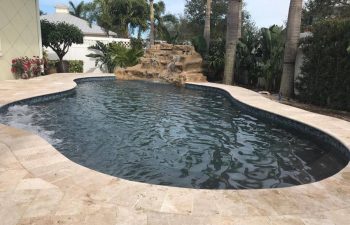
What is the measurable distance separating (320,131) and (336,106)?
150 inches

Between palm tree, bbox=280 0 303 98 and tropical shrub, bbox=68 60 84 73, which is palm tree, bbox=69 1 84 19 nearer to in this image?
tropical shrub, bbox=68 60 84 73

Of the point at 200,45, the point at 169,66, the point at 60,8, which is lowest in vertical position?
the point at 169,66

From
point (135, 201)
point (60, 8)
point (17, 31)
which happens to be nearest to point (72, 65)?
point (17, 31)

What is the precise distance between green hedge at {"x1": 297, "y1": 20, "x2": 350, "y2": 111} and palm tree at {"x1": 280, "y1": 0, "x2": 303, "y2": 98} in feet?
1.54

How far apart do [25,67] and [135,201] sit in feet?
47.2

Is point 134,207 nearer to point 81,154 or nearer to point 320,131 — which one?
point 81,154

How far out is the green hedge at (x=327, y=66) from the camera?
1024 cm

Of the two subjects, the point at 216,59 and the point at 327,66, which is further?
the point at 216,59

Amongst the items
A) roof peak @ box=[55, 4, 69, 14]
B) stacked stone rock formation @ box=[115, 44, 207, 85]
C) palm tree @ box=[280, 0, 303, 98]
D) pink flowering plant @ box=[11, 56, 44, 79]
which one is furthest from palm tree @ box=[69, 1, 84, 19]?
palm tree @ box=[280, 0, 303, 98]

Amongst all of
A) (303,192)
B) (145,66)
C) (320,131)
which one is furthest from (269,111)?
(145,66)

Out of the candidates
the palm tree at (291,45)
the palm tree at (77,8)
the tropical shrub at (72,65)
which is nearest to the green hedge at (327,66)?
the palm tree at (291,45)

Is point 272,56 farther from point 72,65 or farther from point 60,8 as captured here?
point 60,8

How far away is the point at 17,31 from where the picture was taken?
15.6 meters

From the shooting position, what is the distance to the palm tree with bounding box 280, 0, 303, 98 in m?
12.5
